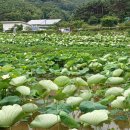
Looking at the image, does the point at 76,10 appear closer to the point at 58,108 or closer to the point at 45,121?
the point at 58,108

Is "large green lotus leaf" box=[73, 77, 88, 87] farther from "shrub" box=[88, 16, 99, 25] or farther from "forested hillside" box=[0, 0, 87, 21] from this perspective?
"forested hillside" box=[0, 0, 87, 21]

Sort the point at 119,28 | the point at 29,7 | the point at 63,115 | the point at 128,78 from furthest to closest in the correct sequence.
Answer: the point at 29,7 < the point at 119,28 < the point at 128,78 < the point at 63,115

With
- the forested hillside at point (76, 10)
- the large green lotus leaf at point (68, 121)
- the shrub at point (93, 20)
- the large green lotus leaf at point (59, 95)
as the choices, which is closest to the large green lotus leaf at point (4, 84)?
the large green lotus leaf at point (59, 95)

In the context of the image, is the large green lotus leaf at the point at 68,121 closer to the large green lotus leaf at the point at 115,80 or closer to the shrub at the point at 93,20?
the large green lotus leaf at the point at 115,80

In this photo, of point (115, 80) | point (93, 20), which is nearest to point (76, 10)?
point (93, 20)

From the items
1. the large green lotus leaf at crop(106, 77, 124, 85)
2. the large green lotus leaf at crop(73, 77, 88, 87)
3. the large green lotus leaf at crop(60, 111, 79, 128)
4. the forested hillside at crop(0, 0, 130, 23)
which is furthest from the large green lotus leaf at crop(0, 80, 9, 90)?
the forested hillside at crop(0, 0, 130, 23)

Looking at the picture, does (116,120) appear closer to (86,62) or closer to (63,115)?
(63,115)

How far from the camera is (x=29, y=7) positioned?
62.1m

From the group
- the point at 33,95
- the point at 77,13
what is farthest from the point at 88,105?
the point at 77,13

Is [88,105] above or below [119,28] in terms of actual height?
above

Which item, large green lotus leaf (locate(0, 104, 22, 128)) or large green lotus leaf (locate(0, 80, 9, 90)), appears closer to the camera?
large green lotus leaf (locate(0, 104, 22, 128))

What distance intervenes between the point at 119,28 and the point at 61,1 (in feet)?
191

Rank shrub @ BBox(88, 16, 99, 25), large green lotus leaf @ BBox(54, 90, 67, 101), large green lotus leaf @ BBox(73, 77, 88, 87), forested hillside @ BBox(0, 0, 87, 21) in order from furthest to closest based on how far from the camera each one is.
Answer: forested hillside @ BBox(0, 0, 87, 21) < shrub @ BBox(88, 16, 99, 25) < large green lotus leaf @ BBox(73, 77, 88, 87) < large green lotus leaf @ BBox(54, 90, 67, 101)

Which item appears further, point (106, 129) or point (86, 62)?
point (86, 62)
